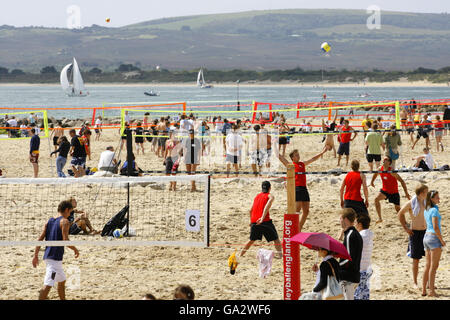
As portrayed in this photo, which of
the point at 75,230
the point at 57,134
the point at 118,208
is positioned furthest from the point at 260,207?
the point at 57,134

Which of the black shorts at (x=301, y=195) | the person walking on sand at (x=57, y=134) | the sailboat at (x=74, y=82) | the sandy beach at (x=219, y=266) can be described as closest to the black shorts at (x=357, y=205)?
the sandy beach at (x=219, y=266)

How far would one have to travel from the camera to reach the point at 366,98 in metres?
110

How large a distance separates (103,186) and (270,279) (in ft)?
22.3

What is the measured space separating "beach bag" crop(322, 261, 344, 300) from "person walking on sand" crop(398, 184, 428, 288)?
83.5 inches

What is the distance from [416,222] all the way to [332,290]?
91.4 inches

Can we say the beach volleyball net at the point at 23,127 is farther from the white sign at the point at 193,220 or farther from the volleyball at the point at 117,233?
the white sign at the point at 193,220

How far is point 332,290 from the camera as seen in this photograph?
5641 millimetres

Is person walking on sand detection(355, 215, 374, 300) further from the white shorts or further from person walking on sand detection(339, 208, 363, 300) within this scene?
the white shorts

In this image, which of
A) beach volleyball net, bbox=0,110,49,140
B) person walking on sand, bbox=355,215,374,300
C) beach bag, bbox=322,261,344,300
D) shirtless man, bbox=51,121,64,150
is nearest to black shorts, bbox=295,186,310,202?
person walking on sand, bbox=355,215,374,300

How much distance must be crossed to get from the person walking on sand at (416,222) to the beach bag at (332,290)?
6.96 feet

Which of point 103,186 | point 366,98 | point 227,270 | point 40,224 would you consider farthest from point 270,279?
point 366,98

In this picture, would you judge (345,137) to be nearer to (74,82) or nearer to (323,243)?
(323,243)

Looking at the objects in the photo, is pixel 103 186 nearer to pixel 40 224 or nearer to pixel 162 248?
pixel 40 224

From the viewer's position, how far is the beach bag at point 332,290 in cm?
561
